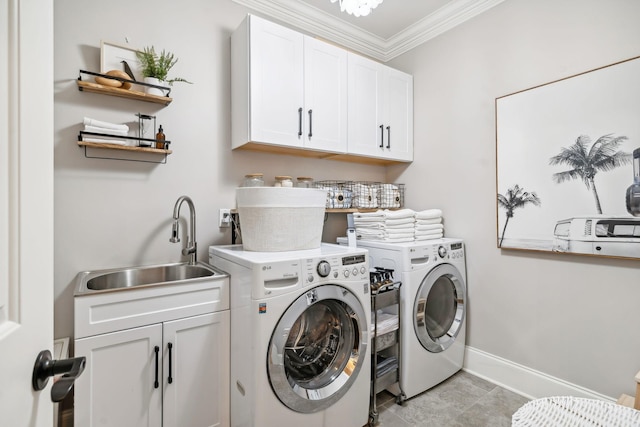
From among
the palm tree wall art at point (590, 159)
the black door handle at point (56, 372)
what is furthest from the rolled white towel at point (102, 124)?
the palm tree wall art at point (590, 159)

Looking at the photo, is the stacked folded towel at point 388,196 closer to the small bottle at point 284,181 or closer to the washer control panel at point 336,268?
the small bottle at point 284,181

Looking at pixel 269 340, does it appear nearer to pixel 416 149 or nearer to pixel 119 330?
pixel 119 330

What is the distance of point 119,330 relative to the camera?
4.58 feet

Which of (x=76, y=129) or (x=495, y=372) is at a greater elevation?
(x=76, y=129)

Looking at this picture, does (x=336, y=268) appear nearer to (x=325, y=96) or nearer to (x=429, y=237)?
(x=429, y=237)

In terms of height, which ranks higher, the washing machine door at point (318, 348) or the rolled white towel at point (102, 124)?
the rolled white towel at point (102, 124)

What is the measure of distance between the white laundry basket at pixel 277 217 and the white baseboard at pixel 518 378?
1663 mm

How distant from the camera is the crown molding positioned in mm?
2375

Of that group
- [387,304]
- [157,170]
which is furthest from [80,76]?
[387,304]

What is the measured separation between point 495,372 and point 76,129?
10.3 ft

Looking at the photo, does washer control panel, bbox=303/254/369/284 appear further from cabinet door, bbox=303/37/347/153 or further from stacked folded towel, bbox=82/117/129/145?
stacked folded towel, bbox=82/117/129/145

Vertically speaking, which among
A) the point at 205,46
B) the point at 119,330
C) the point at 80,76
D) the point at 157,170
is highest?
the point at 205,46

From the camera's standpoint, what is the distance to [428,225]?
239 cm

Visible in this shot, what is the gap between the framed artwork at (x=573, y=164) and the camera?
1.69m
